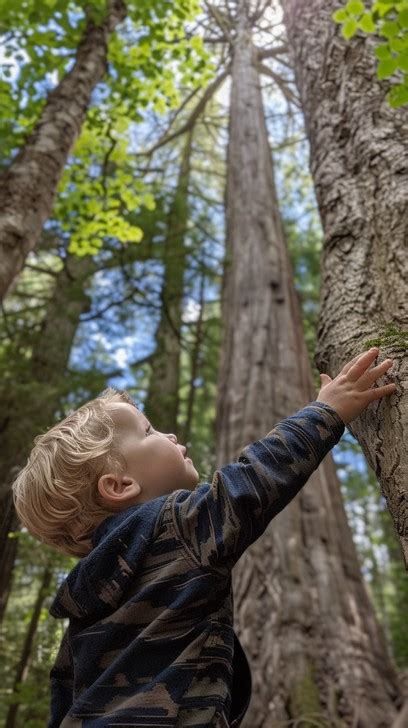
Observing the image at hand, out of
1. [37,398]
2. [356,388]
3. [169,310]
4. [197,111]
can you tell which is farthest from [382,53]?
[197,111]

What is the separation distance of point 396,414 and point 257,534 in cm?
41

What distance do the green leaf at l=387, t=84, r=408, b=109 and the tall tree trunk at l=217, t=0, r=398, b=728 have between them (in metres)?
2.66

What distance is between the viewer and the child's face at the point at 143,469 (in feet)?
4.94

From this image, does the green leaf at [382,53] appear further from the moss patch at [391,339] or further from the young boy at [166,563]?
the young boy at [166,563]

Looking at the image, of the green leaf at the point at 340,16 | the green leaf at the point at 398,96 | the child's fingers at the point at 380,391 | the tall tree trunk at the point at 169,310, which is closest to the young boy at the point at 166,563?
the child's fingers at the point at 380,391

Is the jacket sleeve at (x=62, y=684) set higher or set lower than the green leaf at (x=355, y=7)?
lower

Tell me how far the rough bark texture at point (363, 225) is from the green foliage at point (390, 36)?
0.08 metres

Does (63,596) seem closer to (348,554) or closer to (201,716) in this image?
(201,716)

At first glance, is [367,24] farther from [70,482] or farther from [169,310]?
[169,310]

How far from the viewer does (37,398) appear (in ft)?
16.3

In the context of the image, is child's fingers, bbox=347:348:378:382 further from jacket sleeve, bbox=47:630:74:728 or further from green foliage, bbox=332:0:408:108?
Result: green foliage, bbox=332:0:408:108

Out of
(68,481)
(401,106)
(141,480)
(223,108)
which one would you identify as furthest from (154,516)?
(223,108)

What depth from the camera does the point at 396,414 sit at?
121 centimetres

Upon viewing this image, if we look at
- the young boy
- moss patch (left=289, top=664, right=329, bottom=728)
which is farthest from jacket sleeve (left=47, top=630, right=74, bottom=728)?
moss patch (left=289, top=664, right=329, bottom=728)
